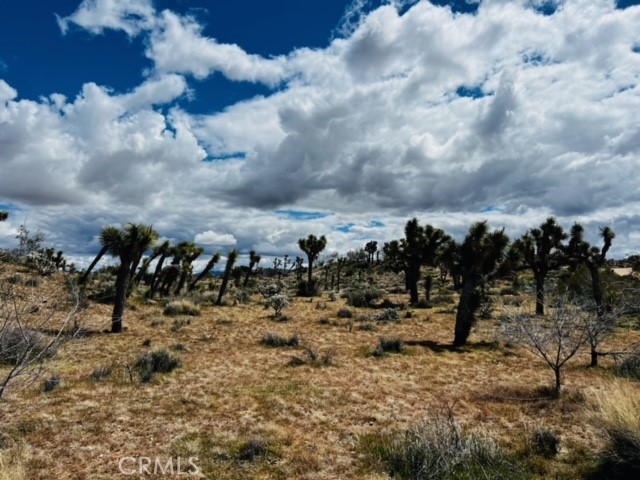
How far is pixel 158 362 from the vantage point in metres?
13.9

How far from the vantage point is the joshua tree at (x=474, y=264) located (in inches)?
791

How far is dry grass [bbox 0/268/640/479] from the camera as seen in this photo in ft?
25.6

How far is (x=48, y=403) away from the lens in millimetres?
10234

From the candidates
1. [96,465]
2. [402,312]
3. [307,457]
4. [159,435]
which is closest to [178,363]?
[159,435]

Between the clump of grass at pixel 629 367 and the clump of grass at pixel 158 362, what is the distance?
15170 millimetres

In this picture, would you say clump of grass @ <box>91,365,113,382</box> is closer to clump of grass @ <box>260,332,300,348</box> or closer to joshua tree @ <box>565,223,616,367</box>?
clump of grass @ <box>260,332,300,348</box>

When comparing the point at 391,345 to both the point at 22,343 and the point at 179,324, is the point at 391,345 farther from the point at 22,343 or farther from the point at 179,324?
the point at 22,343

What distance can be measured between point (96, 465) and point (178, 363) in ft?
22.5

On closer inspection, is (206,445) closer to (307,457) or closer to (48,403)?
(307,457)

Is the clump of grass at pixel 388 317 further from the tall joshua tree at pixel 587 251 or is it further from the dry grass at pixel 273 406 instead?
the tall joshua tree at pixel 587 251

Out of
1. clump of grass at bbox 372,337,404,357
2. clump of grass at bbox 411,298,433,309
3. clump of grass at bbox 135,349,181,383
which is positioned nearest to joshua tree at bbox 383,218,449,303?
clump of grass at bbox 411,298,433,309

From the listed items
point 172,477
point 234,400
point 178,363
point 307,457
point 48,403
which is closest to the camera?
point 172,477

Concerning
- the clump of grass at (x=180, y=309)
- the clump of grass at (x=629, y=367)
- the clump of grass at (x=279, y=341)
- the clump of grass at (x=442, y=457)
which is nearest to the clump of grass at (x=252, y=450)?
the clump of grass at (x=442, y=457)

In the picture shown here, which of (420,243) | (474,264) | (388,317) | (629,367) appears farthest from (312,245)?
(629,367)
